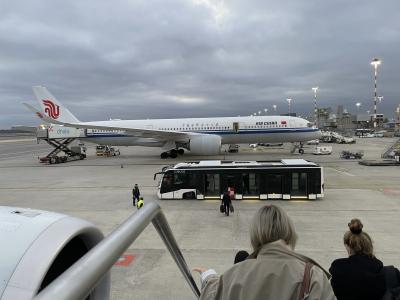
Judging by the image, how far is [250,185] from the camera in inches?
625

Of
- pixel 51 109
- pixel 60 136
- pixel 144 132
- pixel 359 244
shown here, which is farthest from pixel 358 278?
pixel 60 136

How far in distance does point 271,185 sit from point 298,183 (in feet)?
3.98

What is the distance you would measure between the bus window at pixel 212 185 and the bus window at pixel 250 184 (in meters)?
1.25

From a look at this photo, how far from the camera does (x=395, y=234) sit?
10.4 metres

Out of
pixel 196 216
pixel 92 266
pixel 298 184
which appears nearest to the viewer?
pixel 92 266

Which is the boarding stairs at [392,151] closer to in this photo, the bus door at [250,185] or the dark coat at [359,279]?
the bus door at [250,185]

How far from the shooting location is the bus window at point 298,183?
51.1 ft

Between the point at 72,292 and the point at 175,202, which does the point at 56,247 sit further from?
the point at 175,202

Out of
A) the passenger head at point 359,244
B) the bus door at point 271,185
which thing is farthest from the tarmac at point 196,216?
the passenger head at point 359,244

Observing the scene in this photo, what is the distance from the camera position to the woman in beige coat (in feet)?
6.12

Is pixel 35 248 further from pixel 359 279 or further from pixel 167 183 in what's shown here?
pixel 167 183

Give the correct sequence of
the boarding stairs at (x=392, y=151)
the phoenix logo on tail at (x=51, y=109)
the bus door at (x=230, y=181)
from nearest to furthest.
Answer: the bus door at (x=230, y=181) → the boarding stairs at (x=392, y=151) → the phoenix logo on tail at (x=51, y=109)

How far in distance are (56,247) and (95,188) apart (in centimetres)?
1778

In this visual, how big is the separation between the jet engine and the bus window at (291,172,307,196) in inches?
553
